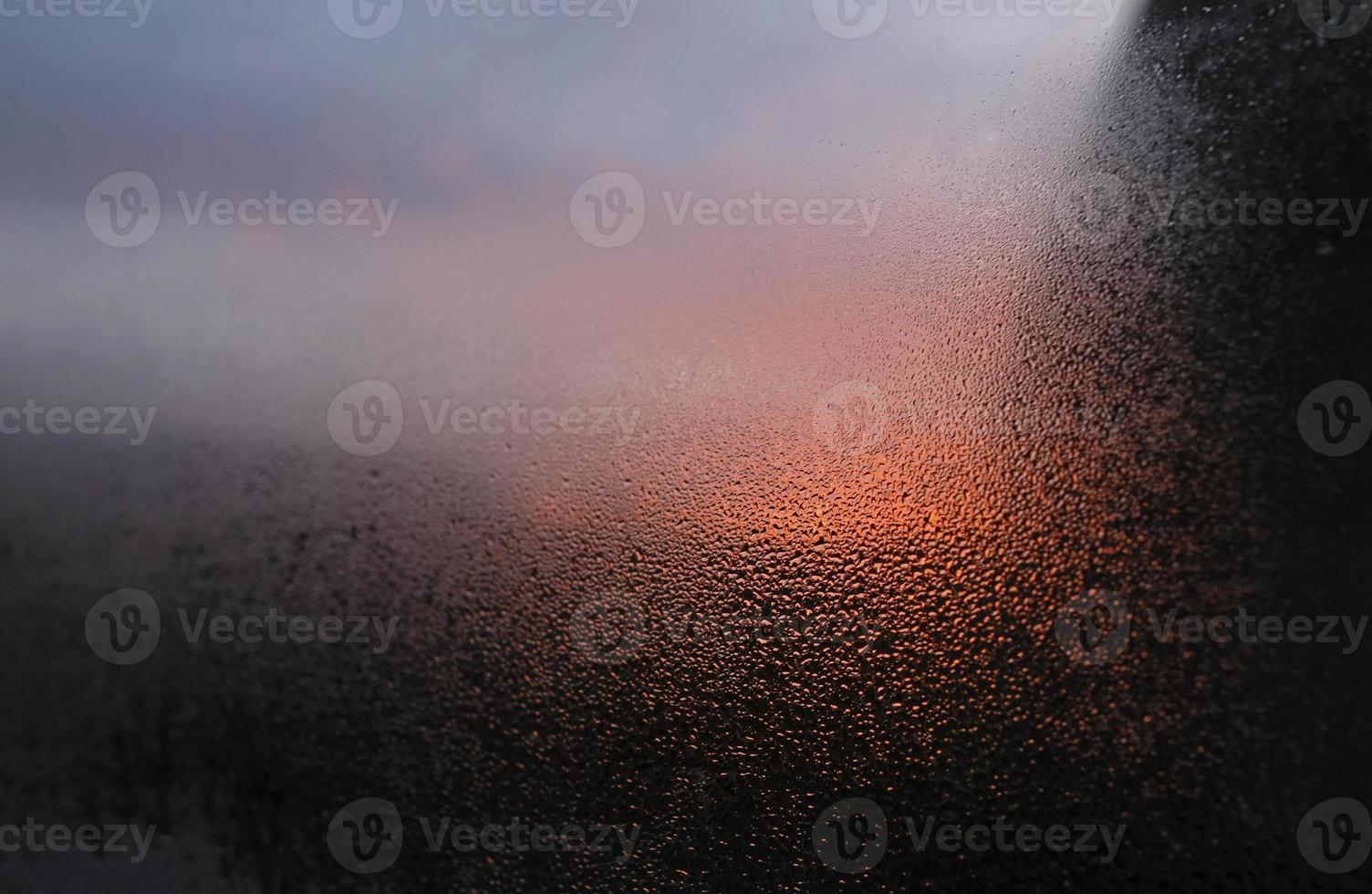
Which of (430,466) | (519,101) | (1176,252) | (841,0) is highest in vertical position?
(841,0)

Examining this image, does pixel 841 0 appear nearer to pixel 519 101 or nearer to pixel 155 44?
pixel 519 101

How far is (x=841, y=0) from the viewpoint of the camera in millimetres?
891

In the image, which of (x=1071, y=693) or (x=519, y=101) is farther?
(x=519, y=101)

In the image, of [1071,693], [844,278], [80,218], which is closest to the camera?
[1071,693]

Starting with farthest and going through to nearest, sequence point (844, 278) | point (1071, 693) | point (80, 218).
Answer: point (80, 218)
point (844, 278)
point (1071, 693)

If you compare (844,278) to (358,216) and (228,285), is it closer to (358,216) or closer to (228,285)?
(358,216)

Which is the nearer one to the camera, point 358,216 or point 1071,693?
point 1071,693

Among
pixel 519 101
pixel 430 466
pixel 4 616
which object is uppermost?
pixel 519 101

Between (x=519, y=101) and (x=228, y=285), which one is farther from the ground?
(x=519, y=101)

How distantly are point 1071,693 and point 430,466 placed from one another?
0.84 m

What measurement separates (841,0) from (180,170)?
3.21 ft

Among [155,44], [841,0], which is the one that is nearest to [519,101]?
[841,0]

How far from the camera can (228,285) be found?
0.94 meters

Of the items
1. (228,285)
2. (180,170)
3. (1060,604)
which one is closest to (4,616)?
(228,285)
